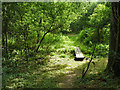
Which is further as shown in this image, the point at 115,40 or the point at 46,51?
the point at 46,51

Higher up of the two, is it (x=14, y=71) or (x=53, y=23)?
(x=53, y=23)

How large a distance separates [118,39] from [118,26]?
49 cm

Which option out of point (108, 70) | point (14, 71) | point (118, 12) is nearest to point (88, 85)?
point (108, 70)

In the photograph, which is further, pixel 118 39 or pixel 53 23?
pixel 53 23

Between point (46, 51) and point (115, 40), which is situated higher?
point (115, 40)

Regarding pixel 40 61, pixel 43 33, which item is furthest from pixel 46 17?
pixel 40 61

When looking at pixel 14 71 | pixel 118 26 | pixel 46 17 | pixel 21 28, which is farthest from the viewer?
pixel 46 17

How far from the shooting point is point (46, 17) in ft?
26.8

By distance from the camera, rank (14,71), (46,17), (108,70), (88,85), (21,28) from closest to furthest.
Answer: (88,85)
(108,70)
(14,71)
(21,28)
(46,17)

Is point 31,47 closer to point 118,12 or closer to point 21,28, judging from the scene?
point 21,28

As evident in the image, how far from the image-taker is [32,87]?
4.55 meters

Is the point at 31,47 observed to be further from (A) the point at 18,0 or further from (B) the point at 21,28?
(A) the point at 18,0

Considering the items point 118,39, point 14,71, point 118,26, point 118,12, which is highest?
point 118,12

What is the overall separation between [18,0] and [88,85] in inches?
210
